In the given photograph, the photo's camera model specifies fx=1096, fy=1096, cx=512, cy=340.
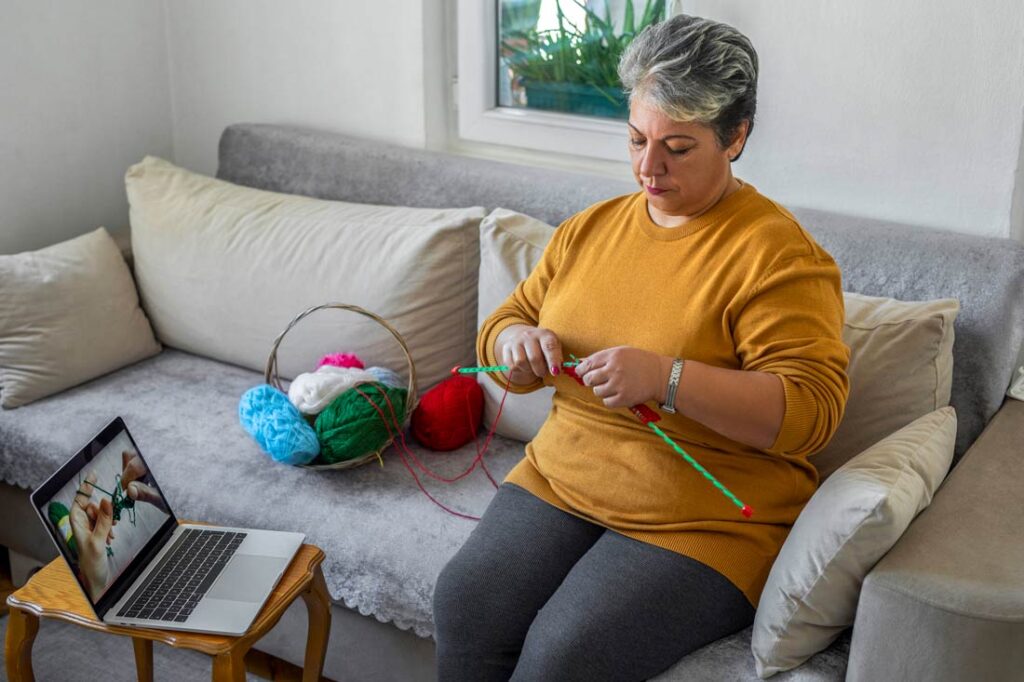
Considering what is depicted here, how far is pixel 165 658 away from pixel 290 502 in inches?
17.6

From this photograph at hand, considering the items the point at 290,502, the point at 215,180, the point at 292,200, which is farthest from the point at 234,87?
the point at 290,502

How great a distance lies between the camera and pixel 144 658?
176 centimetres

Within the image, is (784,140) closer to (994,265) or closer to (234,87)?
(994,265)

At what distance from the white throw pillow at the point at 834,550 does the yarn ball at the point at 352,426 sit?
0.77 metres

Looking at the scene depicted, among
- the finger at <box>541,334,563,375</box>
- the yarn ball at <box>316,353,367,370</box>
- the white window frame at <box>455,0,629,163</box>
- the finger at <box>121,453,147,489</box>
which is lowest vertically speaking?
the finger at <box>121,453,147,489</box>

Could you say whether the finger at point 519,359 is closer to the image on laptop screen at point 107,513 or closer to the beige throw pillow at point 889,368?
the beige throw pillow at point 889,368

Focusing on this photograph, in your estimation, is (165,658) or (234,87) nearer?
(165,658)

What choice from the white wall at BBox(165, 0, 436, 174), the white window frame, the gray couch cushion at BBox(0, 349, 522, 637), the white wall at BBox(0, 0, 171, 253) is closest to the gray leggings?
the gray couch cushion at BBox(0, 349, 522, 637)

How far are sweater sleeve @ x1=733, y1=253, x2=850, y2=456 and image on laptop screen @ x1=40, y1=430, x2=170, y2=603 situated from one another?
0.90 meters

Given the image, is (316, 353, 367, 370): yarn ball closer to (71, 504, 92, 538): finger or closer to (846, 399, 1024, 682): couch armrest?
(71, 504, 92, 538): finger

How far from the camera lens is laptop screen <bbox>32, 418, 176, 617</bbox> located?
4.79ft

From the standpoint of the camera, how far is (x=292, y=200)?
7.77ft

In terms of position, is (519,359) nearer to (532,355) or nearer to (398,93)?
(532,355)

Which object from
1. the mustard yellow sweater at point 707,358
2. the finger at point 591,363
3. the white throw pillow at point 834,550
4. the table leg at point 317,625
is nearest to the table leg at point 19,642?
the table leg at point 317,625
